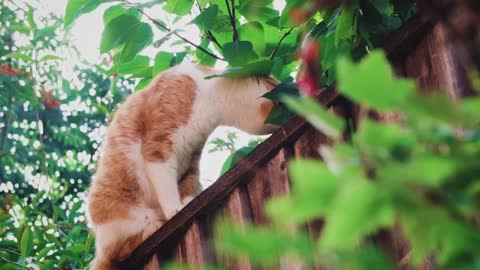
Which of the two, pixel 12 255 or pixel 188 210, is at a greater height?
pixel 12 255

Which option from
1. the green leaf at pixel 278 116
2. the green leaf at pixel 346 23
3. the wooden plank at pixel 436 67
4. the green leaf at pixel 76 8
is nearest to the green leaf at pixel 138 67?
the green leaf at pixel 76 8

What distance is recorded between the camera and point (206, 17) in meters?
2.67

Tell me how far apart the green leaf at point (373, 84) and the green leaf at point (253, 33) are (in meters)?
2.40

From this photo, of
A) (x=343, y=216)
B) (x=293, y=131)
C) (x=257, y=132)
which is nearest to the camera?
(x=343, y=216)

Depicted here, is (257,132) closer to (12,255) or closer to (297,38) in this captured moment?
(297,38)

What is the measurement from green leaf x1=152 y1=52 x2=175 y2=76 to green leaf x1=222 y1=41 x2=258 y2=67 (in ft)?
2.01

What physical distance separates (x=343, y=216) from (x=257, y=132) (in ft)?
9.93

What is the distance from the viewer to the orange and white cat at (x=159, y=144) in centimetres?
304

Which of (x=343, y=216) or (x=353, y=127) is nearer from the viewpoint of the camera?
(x=343, y=216)

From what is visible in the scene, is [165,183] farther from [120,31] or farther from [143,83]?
[120,31]

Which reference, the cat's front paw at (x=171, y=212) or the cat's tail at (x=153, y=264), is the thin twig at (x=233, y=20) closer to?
the cat's front paw at (x=171, y=212)

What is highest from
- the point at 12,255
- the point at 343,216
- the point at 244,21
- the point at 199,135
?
the point at 244,21

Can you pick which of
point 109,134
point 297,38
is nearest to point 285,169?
point 297,38

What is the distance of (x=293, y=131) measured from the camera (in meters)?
1.91
